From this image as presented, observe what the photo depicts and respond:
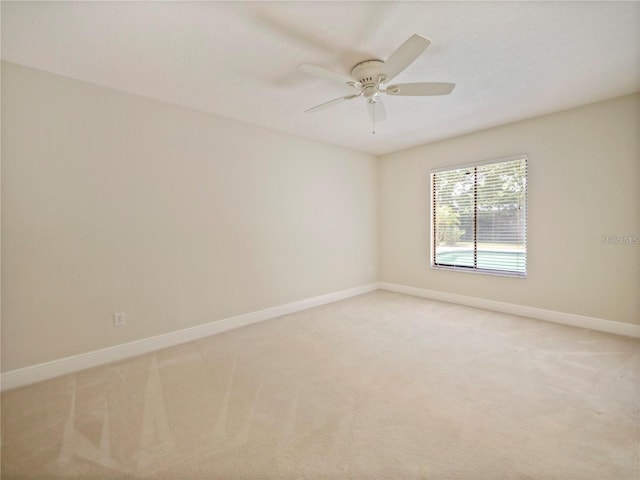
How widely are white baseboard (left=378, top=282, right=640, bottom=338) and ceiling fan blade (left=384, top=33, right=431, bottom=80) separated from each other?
3366mm

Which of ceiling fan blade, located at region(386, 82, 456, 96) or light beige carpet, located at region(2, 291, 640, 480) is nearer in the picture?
light beige carpet, located at region(2, 291, 640, 480)

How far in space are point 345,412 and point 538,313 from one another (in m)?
3.08

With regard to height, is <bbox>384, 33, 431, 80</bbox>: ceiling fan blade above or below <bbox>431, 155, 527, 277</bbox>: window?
above

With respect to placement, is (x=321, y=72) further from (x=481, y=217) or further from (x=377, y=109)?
(x=481, y=217)

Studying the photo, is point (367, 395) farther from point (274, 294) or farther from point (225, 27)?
point (225, 27)

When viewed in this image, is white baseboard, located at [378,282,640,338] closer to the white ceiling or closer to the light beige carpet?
the light beige carpet

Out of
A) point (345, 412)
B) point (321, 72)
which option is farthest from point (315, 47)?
point (345, 412)

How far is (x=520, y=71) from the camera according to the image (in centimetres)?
244

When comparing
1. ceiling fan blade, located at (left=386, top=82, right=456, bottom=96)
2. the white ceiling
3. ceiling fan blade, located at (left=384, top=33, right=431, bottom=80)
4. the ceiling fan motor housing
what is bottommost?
ceiling fan blade, located at (left=386, top=82, right=456, bottom=96)

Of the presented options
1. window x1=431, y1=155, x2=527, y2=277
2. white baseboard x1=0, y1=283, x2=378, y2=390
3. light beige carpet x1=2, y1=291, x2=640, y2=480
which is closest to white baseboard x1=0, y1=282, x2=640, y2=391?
white baseboard x1=0, y1=283, x2=378, y2=390

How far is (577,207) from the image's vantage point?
3.29 meters

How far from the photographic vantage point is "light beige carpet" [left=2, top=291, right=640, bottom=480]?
58.1 inches

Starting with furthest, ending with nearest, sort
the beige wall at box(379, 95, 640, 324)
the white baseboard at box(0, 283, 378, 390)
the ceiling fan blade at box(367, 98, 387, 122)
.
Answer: the beige wall at box(379, 95, 640, 324) < the ceiling fan blade at box(367, 98, 387, 122) < the white baseboard at box(0, 283, 378, 390)

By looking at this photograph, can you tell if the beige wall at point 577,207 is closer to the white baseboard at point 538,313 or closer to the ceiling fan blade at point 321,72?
the white baseboard at point 538,313
